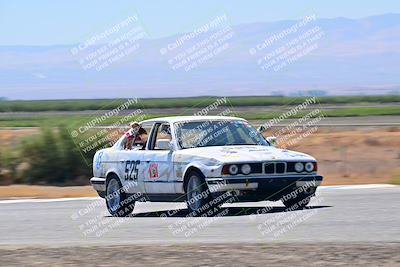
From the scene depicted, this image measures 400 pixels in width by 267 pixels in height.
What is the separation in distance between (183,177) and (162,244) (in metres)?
3.92

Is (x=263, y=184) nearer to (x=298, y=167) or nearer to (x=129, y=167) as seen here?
(x=298, y=167)

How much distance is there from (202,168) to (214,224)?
1222 mm

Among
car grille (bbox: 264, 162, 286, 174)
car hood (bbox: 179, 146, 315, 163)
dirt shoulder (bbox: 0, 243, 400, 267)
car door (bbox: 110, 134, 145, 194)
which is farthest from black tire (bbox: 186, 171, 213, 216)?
dirt shoulder (bbox: 0, 243, 400, 267)

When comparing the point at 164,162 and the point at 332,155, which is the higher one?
the point at 164,162

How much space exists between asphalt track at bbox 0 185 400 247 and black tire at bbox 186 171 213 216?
269mm

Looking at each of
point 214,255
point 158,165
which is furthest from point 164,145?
point 214,255

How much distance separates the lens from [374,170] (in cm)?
3036

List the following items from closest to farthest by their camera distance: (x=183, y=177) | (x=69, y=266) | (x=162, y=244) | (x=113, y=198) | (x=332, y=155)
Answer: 1. (x=69, y=266)
2. (x=162, y=244)
3. (x=183, y=177)
4. (x=113, y=198)
5. (x=332, y=155)

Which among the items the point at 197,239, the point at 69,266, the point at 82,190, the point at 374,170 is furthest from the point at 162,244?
the point at 374,170

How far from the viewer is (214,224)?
15117 mm

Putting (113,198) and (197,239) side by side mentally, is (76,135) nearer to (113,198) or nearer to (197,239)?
A: (113,198)

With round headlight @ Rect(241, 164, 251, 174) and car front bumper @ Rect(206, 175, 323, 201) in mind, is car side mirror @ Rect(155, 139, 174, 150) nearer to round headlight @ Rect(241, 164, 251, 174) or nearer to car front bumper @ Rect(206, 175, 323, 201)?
car front bumper @ Rect(206, 175, 323, 201)

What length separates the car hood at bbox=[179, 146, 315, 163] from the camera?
52.9 ft

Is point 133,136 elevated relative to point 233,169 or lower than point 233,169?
elevated
